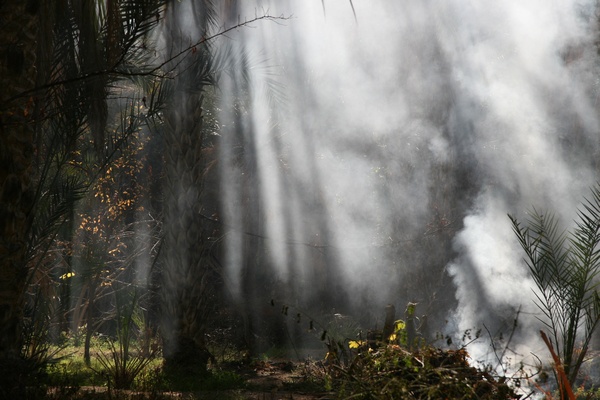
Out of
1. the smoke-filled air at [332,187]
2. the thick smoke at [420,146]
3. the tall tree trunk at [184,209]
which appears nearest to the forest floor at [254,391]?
the smoke-filled air at [332,187]

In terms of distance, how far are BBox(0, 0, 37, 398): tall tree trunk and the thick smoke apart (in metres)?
9.13

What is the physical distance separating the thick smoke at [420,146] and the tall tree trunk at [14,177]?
9134 mm

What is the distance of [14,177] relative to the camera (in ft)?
12.0

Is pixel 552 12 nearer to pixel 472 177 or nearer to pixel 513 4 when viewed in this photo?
pixel 513 4

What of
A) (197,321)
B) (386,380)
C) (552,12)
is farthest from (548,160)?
(386,380)

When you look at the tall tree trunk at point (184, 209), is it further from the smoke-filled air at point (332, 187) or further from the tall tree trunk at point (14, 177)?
the tall tree trunk at point (14, 177)

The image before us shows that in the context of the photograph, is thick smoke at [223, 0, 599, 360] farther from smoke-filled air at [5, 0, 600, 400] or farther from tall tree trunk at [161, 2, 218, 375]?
tall tree trunk at [161, 2, 218, 375]

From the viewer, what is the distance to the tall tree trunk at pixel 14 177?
3.62m

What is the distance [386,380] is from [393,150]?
48.6ft

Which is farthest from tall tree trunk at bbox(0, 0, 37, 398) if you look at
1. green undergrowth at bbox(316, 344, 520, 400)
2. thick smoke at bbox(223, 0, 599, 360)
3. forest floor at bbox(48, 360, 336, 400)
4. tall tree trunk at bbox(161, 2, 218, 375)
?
thick smoke at bbox(223, 0, 599, 360)

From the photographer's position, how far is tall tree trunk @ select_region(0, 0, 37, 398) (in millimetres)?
3617

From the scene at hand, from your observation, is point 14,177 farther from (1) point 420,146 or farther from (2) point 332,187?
(1) point 420,146

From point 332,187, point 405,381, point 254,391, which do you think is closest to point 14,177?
point 405,381

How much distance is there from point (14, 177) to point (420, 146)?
49.3 ft
